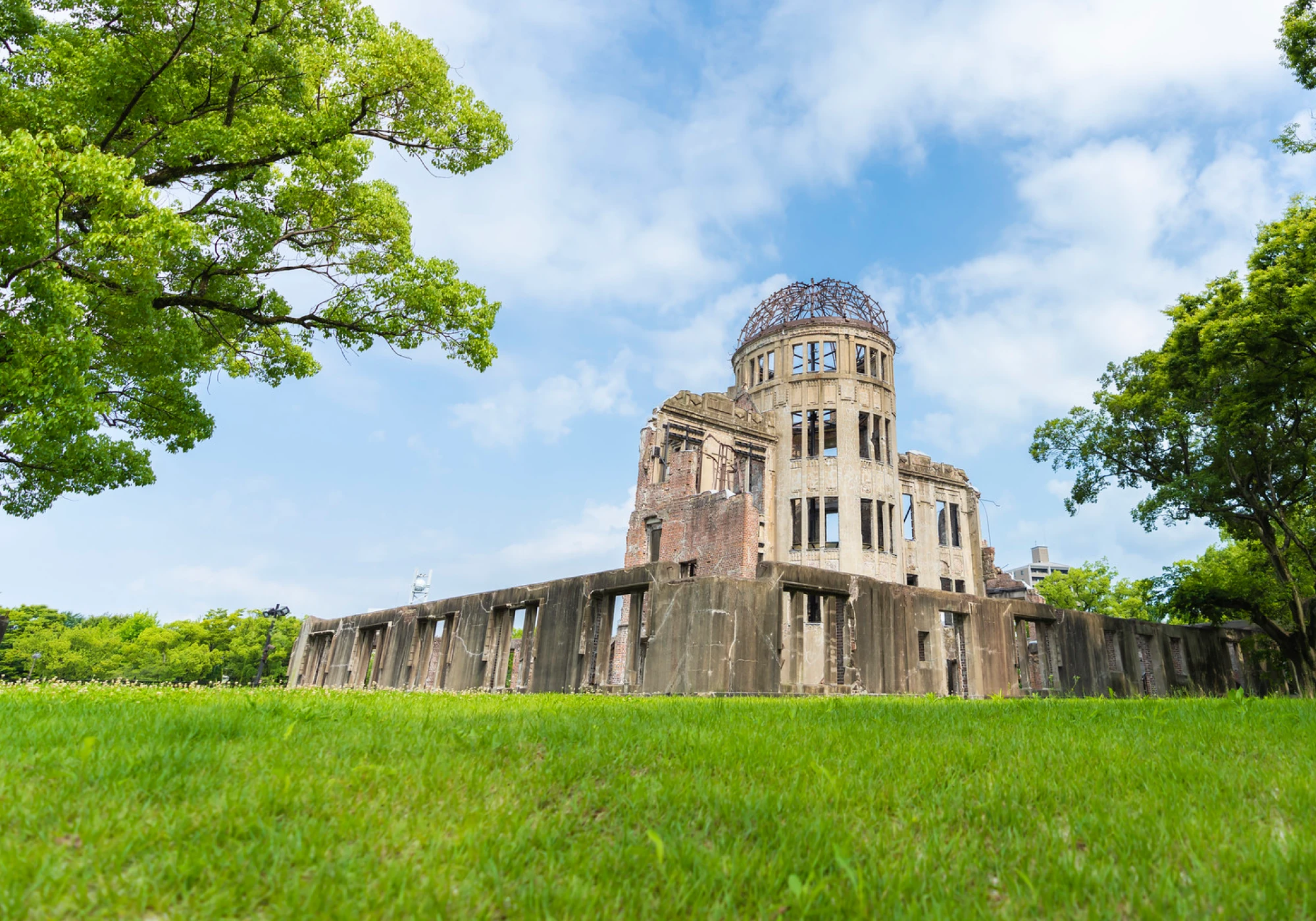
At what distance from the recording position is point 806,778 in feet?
13.5

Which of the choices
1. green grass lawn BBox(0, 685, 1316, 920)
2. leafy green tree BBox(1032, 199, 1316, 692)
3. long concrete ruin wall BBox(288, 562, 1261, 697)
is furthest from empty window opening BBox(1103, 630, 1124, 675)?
green grass lawn BBox(0, 685, 1316, 920)

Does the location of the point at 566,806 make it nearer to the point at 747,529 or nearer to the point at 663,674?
the point at 663,674

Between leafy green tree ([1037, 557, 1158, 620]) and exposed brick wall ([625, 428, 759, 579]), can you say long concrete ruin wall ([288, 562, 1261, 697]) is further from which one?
leafy green tree ([1037, 557, 1158, 620])

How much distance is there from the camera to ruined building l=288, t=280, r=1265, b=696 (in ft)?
51.2

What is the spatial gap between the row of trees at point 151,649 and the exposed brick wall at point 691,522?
104 ft

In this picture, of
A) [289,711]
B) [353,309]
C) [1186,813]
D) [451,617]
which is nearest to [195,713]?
[289,711]

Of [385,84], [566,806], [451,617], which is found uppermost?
[385,84]

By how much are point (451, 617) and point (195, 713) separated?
52.6 ft

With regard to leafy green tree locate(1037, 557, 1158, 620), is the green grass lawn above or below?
below

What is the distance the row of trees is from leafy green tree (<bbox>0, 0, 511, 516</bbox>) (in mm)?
39944

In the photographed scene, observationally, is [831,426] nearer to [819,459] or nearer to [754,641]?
[819,459]

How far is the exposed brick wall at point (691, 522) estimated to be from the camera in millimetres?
25984

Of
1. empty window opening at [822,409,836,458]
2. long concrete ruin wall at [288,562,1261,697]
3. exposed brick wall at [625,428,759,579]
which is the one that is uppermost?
empty window opening at [822,409,836,458]

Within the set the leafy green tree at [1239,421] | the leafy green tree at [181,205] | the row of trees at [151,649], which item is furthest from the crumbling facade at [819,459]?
the row of trees at [151,649]
